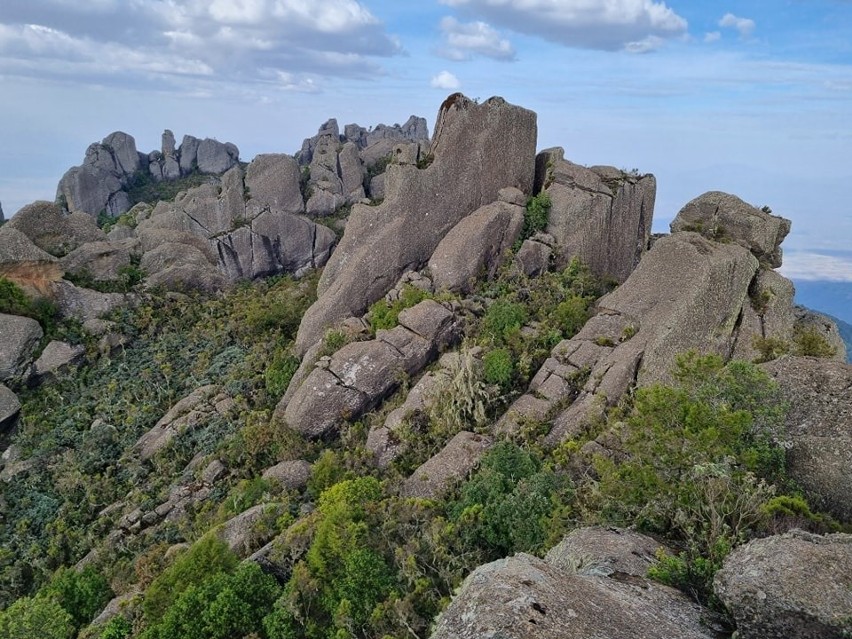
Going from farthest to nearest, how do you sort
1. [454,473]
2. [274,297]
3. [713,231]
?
[274,297] < [713,231] < [454,473]

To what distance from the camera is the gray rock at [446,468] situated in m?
22.5

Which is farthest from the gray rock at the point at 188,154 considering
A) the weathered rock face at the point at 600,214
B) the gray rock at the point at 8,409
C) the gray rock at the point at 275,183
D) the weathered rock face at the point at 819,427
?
the weathered rock face at the point at 819,427

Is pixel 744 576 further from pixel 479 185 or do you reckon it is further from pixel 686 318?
pixel 479 185

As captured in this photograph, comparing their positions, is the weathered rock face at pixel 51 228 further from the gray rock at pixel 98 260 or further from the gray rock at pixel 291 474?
the gray rock at pixel 291 474

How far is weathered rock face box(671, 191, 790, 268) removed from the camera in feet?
94.6

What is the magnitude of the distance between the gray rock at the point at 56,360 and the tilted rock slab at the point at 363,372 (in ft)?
49.8

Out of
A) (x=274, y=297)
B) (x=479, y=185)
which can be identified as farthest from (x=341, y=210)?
(x=479, y=185)

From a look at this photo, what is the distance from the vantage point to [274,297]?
131 feet

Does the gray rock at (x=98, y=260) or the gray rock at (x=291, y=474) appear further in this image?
the gray rock at (x=98, y=260)

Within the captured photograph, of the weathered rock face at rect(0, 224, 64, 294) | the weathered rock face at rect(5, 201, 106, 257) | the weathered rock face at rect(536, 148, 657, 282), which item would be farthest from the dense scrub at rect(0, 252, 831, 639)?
the weathered rock face at rect(5, 201, 106, 257)

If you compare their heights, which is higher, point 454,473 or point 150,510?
point 454,473

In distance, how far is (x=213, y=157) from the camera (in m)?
112

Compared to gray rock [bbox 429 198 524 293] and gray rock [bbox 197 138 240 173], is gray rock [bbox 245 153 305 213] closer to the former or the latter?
gray rock [bbox 429 198 524 293]

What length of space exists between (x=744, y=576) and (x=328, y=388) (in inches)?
767
